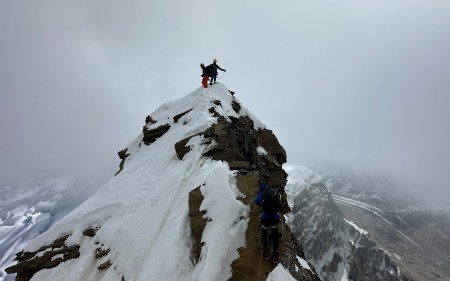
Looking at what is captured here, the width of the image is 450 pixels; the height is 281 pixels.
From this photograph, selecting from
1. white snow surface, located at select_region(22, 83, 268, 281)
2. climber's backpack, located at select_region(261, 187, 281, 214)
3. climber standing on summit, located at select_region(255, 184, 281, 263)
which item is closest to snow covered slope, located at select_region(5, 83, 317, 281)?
white snow surface, located at select_region(22, 83, 268, 281)

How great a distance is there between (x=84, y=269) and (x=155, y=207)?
15.6ft

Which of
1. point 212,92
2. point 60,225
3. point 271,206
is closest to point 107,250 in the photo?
point 60,225

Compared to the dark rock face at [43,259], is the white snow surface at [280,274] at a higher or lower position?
lower

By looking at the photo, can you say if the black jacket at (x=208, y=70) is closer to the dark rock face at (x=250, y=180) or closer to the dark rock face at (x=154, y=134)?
the dark rock face at (x=250, y=180)

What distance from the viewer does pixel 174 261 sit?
12188 millimetres

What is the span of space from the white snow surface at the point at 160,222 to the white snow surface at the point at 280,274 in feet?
4.97

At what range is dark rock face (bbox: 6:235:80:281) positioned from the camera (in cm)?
1555

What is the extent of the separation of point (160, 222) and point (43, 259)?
24.0 ft

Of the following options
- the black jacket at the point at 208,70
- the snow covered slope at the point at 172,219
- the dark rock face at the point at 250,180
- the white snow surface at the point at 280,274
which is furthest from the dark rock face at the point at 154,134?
the white snow surface at the point at 280,274

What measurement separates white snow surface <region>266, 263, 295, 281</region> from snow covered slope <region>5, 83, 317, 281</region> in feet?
0.99

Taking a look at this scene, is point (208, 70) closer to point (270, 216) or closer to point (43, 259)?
point (43, 259)

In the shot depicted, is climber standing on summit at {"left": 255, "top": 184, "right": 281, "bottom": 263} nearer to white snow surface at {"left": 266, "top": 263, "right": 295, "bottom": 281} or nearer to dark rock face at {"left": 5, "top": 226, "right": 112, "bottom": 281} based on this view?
white snow surface at {"left": 266, "top": 263, "right": 295, "bottom": 281}

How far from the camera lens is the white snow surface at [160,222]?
1171 centimetres

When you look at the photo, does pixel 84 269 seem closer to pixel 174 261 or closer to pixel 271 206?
pixel 174 261
